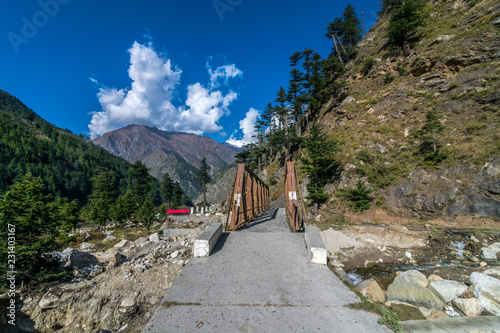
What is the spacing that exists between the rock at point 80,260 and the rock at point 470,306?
47.1 ft

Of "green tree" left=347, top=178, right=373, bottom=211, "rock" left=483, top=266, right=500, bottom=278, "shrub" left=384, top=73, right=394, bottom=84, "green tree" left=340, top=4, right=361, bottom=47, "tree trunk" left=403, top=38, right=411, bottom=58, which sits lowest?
"rock" left=483, top=266, right=500, bottom=278

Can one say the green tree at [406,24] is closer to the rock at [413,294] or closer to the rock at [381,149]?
A: the rock at [381,149]

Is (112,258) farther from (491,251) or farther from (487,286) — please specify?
(491,251)

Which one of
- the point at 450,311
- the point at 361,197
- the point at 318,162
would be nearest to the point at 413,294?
the point at 450,311

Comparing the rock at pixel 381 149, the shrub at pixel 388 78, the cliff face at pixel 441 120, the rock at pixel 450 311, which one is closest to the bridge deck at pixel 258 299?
the rock at pixel 450 311

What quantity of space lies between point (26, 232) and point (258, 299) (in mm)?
10077

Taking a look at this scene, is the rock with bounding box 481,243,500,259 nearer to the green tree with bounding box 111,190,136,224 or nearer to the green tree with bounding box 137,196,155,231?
the green tree with bounding box 137,196,155,231

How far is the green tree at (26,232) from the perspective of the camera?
267 inches

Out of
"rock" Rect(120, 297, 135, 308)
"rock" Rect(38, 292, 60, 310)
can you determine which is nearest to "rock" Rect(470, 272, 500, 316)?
"rock" Rect(120, 297, 135, 308)

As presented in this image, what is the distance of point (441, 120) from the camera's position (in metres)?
18.5

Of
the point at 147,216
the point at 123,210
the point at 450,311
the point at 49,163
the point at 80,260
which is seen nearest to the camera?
the point at 450,311

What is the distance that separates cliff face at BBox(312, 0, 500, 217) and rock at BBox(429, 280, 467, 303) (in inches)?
410

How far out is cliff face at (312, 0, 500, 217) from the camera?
13.9 meters

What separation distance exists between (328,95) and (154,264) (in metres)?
39.8
